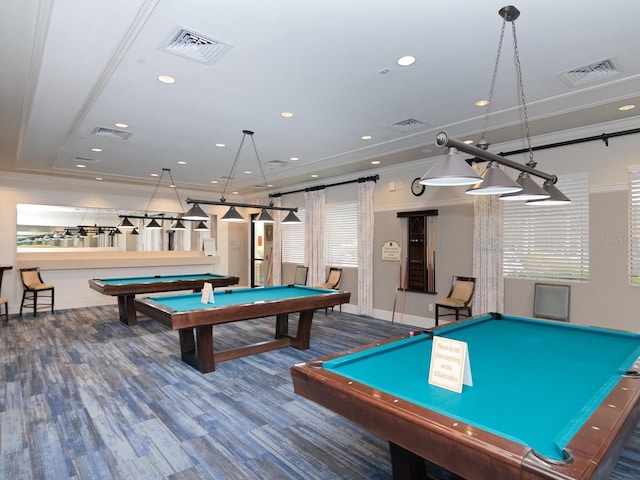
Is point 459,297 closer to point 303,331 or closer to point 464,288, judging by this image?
point 464,288

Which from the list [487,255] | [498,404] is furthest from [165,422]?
[487,255]

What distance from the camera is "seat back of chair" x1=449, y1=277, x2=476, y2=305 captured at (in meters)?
5.45

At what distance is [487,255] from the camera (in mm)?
5367

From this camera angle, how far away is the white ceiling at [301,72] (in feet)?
7.83

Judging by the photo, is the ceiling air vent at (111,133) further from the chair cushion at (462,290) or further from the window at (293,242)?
the chair cushion at (462,290)

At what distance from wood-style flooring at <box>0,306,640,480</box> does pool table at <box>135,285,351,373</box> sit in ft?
0.51

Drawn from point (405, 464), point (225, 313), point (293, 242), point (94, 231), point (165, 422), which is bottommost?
point (165, 422)

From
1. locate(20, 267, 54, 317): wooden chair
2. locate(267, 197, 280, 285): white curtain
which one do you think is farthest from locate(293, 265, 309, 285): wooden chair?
locate(20, 267, 54, 317): wooden chair

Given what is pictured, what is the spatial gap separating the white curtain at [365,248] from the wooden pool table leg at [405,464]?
5187mm

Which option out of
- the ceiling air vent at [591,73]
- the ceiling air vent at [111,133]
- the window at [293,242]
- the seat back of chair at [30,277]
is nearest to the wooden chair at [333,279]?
the window at [293,242]

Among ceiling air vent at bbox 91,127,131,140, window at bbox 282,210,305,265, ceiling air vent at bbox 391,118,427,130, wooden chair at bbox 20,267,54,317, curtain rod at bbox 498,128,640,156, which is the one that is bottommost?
wooden chair at bbox 20,267,54,317

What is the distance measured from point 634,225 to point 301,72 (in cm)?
411

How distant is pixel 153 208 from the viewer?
30.2 ft

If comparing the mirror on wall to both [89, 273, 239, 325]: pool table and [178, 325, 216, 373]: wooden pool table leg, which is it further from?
[178, 325, 216, 373]: wooden pool table leg
